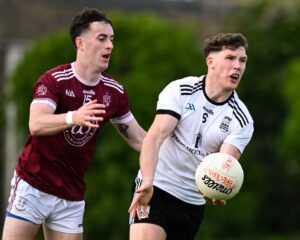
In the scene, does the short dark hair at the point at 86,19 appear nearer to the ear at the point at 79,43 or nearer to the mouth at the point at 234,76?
the ear at the point at 79,43

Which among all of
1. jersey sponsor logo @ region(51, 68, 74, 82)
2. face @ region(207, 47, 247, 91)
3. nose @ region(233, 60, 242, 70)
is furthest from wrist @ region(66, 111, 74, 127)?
nose @ region(233, 60, 242, 70)

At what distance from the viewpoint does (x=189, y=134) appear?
8.61 m

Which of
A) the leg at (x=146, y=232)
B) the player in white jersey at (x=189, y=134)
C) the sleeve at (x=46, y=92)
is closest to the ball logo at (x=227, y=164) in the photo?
the player in white jersey at (x=189, y=134)

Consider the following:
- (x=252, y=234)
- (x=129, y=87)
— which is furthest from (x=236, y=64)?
(x=252, y=234)

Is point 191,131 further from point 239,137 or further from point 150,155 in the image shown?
point 150,155

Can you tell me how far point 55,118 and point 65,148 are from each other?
20.9 inches

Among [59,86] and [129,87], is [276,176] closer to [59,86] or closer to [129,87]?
[129,87]

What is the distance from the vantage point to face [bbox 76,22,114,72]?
28.1 feet

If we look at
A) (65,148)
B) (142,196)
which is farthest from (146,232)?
(65,148)

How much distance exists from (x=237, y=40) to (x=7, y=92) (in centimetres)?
1900

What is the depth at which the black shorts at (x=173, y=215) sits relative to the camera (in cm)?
857

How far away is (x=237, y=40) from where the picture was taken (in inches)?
335

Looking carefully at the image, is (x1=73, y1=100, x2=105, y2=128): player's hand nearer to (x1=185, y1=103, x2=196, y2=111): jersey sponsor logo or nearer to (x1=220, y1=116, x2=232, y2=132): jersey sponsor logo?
(x1=185, y1=103, x2=196, y2=111): jersey sponsor logo

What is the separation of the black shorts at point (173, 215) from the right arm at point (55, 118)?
885mm
